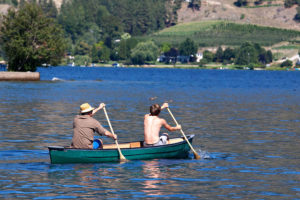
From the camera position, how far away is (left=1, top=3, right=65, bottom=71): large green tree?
10662 centimetres

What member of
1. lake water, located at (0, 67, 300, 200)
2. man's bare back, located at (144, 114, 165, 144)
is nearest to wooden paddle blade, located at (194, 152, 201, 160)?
lake water, located at (0, 67, 300, 200)

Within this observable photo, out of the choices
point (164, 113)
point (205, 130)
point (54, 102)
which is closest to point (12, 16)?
point (54, 102)

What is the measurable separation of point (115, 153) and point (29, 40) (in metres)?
84.9

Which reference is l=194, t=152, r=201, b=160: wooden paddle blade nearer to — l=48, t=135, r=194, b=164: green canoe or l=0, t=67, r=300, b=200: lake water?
l=0, t=67, r=300, b=200: lake water

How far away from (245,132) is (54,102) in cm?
2647

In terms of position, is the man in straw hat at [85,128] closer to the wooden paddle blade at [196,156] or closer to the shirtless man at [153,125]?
the shirtless man at [153,125]

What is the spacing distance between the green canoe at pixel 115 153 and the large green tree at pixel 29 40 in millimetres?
80388

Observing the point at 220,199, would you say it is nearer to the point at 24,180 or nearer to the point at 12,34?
the point at 24,180

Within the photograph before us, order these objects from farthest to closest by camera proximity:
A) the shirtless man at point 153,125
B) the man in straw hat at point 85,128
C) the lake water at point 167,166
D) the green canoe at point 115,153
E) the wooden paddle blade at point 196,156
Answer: the wooden paddle blade at point 196,156 < the shirtless man at point 153,125 < the man in straw hat at point 85,128 < the green canoe at point 115,153 < the lake water at point 167,166

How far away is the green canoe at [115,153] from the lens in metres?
24.7

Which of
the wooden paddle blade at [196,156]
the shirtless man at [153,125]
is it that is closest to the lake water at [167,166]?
the wooden paddle blade at [196,156]

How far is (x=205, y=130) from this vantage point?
130 feet

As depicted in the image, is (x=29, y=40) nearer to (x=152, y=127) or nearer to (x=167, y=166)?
(x=152, y=127)

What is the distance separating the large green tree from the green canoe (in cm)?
8039
